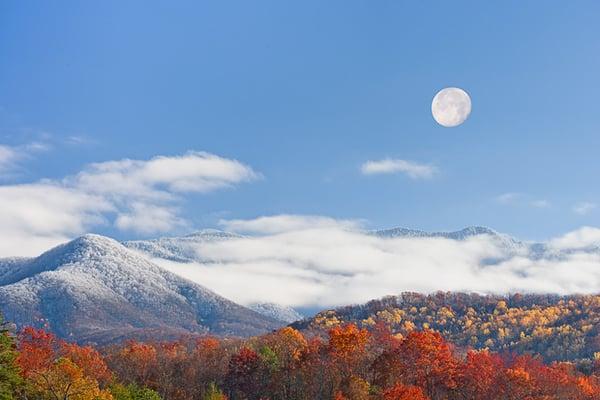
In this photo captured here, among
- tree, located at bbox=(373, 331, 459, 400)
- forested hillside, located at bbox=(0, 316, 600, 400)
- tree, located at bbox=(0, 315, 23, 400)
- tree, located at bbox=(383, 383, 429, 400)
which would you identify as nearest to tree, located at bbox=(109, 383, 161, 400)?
forested hillside, located at bbox=(0, 316, 600, 400)

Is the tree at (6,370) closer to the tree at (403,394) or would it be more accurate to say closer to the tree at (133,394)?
the tree at (133,394)

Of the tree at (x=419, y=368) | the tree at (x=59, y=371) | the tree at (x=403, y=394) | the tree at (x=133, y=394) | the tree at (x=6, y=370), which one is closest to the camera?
the tree at (x=6, y=370)

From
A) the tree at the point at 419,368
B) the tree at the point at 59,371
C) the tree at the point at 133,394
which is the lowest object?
the tree at the point at 133,394

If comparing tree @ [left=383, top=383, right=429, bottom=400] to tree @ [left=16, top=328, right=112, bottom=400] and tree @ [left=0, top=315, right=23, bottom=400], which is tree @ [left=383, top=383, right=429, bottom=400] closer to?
tree @ [left=16, top=328, right=112, bottom=400]

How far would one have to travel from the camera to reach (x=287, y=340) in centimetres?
17175

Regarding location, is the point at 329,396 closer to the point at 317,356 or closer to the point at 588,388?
the point at 317,356

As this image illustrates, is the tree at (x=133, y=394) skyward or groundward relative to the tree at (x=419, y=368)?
groundward

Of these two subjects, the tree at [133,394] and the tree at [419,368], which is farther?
the tree at [419,368]

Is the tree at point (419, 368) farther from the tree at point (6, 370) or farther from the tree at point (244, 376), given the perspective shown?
the tree at point (6, 370)

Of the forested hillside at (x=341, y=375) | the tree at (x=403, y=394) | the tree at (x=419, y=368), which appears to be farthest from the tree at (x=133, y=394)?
the tree at (x=419, y=368)

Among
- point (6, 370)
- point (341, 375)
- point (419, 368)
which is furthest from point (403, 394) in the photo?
point (6, 370)

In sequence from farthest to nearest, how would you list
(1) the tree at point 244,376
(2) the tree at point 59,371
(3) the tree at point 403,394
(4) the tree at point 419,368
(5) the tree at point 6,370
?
(1) the tree at point 244,376
(4) the tree at point 419,368
(3) the tree at point 403,394
(2) the tree at point 59,371
(5) the tree at point 6,370

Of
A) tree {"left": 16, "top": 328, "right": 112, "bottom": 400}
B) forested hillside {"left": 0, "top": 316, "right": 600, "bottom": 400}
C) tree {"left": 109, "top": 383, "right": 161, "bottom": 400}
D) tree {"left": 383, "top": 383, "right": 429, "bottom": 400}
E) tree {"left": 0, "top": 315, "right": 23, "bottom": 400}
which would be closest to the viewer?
tree {"left": 0, "top": 315, "right": 23, "bottom": 400}

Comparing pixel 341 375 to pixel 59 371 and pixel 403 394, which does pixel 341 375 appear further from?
pixel 59 371
